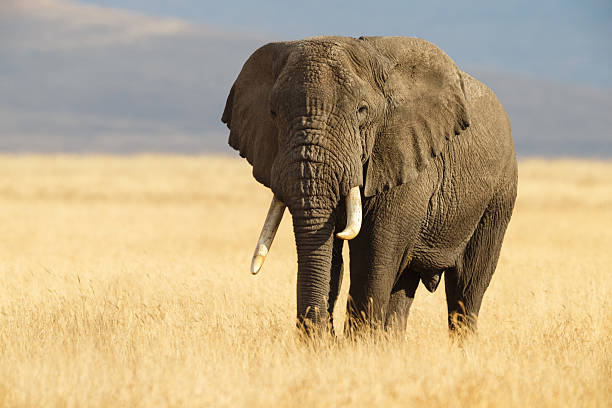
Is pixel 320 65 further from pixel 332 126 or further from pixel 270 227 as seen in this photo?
pixel 270 227

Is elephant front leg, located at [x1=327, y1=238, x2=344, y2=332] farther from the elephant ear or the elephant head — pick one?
the elephant ear

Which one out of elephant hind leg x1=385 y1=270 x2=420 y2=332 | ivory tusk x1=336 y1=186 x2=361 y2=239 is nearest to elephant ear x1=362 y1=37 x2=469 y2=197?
ivory tusk x1=336 y1=186 x2=361 y2=239

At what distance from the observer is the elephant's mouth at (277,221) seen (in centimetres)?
750

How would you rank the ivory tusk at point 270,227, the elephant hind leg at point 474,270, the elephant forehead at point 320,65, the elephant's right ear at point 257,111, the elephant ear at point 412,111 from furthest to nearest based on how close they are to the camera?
the elephant hind leg at point 474,270, the elephant's right ear at point 257,111, the elephant ear at point 412,111, the ivory tusk at point 270,227, the elephant forehead at point 320,65

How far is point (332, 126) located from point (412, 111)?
3.58 ft

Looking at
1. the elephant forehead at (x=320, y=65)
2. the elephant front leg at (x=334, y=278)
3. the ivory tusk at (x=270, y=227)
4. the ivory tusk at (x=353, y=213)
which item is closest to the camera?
the ivory tusk at (x=353, y=213)

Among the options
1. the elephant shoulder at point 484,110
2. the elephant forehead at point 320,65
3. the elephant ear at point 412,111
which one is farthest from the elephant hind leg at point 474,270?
the elephant forehead at point 320,65

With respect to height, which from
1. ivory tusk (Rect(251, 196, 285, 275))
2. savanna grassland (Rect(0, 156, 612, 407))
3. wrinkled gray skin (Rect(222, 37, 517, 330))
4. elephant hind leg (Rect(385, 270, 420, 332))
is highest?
wrinkled gray skin (Rect(222, 37, 517, 330))

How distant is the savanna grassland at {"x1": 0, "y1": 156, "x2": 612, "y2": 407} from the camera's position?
682cm

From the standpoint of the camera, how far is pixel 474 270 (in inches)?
415

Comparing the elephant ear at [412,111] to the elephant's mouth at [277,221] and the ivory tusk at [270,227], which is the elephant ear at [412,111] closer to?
the elephant's mouth at [277,221]

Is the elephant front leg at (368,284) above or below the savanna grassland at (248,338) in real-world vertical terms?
above

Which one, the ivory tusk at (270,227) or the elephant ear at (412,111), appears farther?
the elephant ear at (412,111)

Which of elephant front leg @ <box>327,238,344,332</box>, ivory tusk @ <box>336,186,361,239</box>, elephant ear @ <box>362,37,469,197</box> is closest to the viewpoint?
ivory tusk @ <box>336,186,361,239</box>
